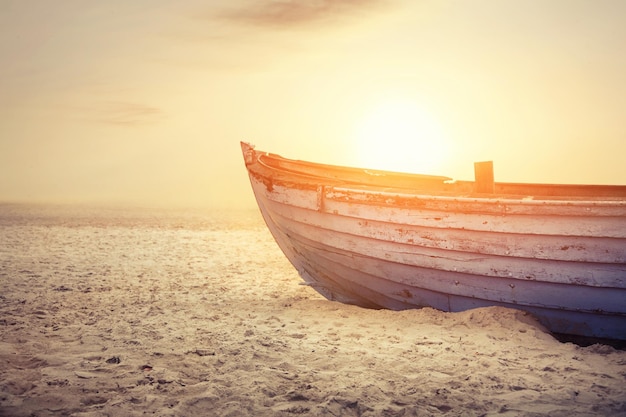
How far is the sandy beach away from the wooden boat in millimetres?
241

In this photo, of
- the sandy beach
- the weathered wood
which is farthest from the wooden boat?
the sandy beach

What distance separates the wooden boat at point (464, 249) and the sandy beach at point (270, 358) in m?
0.24

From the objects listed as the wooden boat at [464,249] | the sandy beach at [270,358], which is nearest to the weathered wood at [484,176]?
the wooden boat at [464,249]

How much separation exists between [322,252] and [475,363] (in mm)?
2522

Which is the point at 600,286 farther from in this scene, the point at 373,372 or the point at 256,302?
the point at 256,302

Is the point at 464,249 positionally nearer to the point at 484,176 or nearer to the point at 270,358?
A: the point at 484,176

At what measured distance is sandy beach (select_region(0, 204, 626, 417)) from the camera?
350 centimetres

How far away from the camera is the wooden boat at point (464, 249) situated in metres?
4.47

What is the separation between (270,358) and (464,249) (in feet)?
7.15

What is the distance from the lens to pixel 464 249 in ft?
16.4

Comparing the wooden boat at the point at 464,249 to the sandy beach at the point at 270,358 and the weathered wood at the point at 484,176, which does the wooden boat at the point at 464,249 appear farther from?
the sandy beach at the point at 270,358

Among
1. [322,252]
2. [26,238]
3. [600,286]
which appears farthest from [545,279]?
[26,238]

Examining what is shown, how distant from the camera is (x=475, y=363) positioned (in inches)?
167

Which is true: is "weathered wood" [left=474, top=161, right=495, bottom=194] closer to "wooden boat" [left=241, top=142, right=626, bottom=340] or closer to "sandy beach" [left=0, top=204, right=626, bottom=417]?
"wooden boat" [left=241, top=142, right=626, bottom=340]
